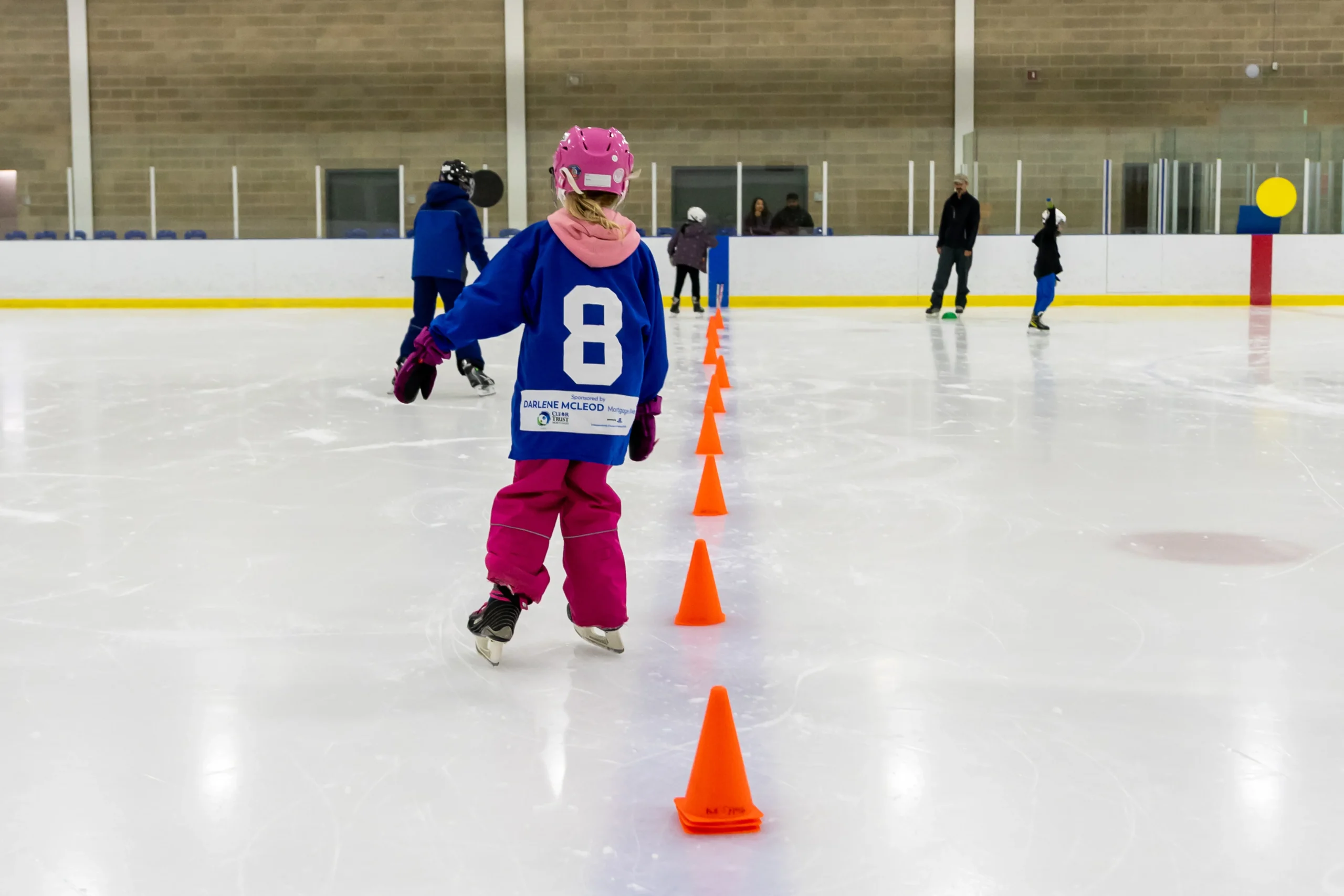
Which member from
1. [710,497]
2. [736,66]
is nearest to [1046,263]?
[736,66]

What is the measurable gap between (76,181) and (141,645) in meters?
18.7

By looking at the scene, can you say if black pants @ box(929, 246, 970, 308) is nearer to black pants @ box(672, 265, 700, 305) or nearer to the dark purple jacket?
the dark purple jacket

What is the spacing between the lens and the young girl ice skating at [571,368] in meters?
3.08

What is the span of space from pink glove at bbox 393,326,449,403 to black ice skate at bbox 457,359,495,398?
5.15 meters

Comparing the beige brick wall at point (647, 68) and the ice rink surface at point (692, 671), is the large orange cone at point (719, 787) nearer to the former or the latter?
the ice rink surface at point (692, 671)

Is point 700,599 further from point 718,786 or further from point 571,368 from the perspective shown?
point 718,786

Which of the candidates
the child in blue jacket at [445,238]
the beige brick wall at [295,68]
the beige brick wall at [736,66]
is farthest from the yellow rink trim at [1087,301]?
the child in blue jacket at [445,238]

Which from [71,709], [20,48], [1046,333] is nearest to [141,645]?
[71,709]

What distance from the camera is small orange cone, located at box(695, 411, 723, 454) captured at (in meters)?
5.88

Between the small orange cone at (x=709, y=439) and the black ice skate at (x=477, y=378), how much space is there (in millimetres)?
2577

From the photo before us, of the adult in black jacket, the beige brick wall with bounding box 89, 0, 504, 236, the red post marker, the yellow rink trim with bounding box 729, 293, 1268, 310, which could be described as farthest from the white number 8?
the beige brick wall with bounding box 89, 0, 504, 236

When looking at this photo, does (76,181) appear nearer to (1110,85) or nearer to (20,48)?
(20,48)

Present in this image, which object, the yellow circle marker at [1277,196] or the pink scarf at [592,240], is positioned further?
the yellow circle marker at [1277,196]

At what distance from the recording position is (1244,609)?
3654 mm
